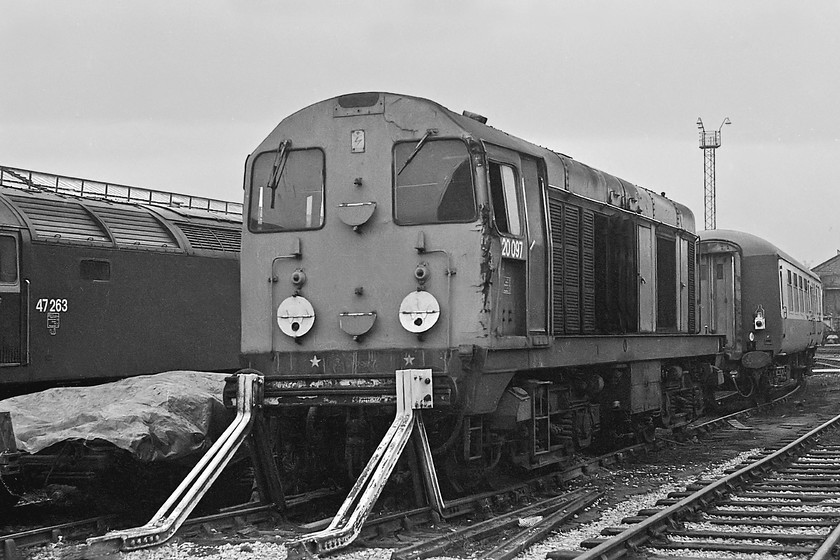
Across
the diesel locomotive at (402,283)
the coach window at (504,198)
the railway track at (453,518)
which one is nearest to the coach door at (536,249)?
the diesel locomotive at (402,283)

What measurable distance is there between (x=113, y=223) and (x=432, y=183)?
5856 mm

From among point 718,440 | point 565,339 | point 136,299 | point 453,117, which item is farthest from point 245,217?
point 718,440

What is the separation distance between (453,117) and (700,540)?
3.86m

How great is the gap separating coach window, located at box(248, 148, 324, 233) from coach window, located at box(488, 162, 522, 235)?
4.92 ft

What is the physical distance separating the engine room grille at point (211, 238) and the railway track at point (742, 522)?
287 inches

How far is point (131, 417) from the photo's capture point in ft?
28.6

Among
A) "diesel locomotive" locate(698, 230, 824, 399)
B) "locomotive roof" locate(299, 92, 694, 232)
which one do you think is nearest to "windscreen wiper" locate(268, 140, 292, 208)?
"locomotive roof" locate(299, 92, 694, 232)

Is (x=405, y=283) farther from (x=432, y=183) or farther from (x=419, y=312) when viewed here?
(x=432, y=183)

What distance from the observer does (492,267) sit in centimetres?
836

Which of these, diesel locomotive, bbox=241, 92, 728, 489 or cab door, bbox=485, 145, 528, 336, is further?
cab door, bbox=485, 145, 528, 336

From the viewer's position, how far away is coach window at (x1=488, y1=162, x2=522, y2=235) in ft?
28.5

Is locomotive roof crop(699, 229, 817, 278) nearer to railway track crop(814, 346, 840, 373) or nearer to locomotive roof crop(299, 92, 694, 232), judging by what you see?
locomotive roof crop(299, 92, 694, 232)

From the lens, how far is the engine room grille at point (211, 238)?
45.9 ft

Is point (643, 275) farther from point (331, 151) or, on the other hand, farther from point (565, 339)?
point (331, 151)
